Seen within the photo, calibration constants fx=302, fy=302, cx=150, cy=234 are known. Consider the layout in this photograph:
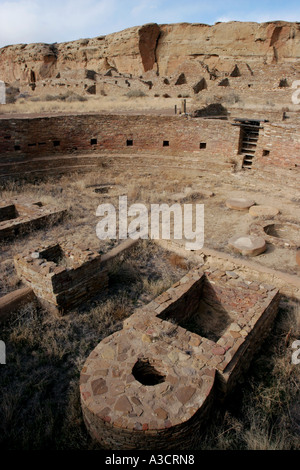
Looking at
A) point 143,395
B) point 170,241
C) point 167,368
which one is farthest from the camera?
point 170,241

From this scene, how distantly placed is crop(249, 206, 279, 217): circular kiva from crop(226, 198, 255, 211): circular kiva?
1.03 ft

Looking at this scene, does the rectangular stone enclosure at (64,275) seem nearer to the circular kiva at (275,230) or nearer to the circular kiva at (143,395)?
the circular kiva at (143,395)

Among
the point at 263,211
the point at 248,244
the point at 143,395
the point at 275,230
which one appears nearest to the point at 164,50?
the point at 263,211

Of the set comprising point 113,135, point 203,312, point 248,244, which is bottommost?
point 203,312

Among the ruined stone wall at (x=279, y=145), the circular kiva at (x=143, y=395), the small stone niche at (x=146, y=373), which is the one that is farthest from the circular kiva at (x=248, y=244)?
the ruined stone wall at (x=279, y=145)

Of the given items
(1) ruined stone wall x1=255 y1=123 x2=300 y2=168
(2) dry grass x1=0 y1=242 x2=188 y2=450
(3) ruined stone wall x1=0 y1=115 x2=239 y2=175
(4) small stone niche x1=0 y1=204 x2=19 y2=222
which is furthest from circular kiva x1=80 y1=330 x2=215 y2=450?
(3) ruined stone wall x1=0 y1=115 x2=239 y2=175

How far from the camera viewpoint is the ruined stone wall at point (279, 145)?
9664mm

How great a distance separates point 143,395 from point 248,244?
4.63 m

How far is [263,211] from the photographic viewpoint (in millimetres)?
8539

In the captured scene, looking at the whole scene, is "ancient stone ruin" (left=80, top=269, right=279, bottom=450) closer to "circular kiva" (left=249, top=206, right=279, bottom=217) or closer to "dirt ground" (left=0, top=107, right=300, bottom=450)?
"dirt ground" (left=0, top=107, right=300, bottom=450)

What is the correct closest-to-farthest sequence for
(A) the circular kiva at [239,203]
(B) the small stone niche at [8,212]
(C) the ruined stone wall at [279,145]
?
1. (B) the small stone niche at [8,212]
2. (A) the circular kiva at [239,203]
3. (C) the ruined stone wall at [279,145]

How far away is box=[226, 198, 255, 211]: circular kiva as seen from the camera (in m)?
8.95

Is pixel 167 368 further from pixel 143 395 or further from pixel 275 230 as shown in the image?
pixel 275 230

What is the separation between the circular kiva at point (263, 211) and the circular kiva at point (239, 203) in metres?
0.31
